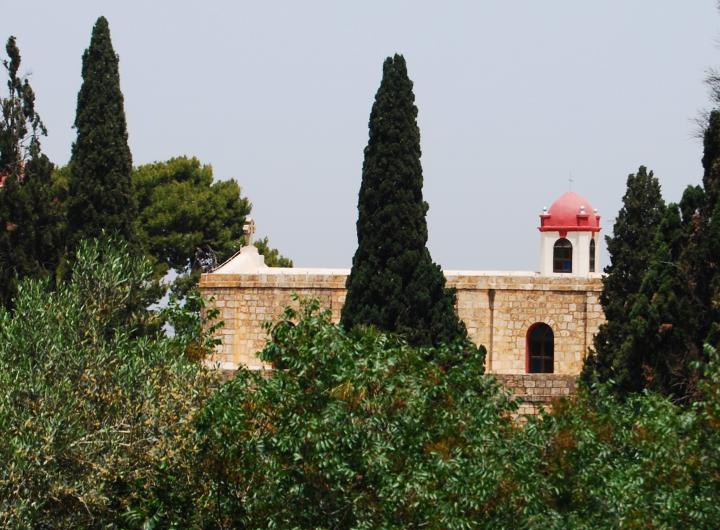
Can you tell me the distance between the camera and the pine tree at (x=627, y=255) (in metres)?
32.4

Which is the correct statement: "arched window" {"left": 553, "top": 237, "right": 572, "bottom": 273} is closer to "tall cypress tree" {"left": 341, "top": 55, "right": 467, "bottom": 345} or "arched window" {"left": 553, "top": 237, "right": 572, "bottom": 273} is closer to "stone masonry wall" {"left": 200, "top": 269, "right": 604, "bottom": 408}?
"stone masonry wall" {"left": 200, "top": 269, "right": 604, "bottom": 408}

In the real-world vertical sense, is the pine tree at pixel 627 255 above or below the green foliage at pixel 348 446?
above

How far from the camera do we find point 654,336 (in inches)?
1065

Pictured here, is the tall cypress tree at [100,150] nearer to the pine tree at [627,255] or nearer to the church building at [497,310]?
the church building at [497,310]

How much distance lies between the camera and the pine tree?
3241 centimetres

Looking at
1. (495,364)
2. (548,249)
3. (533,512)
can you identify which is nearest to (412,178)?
(495,364)

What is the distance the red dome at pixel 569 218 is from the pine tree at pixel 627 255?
31.9 ft

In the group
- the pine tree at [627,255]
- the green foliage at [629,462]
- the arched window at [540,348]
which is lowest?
the green foliage at [629,462]

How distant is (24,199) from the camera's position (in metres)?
33.7

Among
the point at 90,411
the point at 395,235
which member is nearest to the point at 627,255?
the point at 395,235

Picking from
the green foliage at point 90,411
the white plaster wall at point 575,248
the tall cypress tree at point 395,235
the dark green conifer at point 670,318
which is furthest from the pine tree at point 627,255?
the green foliage at point 90,411

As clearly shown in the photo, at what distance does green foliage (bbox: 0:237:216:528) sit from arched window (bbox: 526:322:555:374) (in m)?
A: 16.1

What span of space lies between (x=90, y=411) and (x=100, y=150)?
51.8 ft

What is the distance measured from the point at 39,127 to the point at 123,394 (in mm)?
13975
